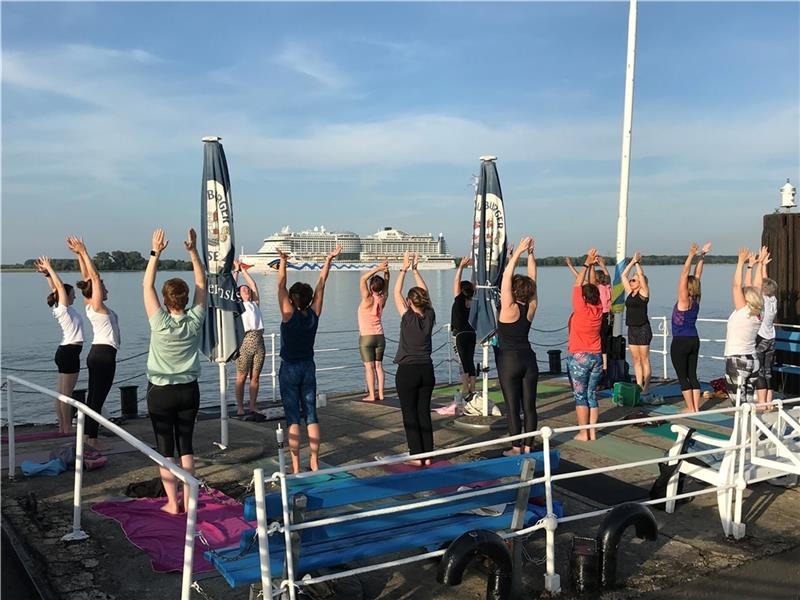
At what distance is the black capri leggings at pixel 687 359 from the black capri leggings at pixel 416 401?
393 cm

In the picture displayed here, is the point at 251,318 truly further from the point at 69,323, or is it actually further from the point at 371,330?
the point at 69,323

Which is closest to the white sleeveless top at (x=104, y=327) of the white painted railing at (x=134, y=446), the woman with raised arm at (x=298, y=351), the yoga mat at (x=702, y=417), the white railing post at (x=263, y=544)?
the white painted railing at (x=134, y=446)

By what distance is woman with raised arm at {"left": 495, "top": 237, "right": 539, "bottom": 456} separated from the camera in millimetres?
6453

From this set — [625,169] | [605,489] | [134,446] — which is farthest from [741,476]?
[625,169]

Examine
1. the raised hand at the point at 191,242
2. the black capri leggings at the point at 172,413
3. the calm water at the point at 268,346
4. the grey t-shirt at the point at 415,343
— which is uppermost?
the raised hand at the point at 191,242

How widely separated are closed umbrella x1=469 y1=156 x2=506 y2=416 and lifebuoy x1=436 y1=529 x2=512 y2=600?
14.9 ft

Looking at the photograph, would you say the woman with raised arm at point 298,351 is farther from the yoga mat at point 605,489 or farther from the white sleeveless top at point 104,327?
the yoga mat at point 605,489

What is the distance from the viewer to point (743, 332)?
7434 mm

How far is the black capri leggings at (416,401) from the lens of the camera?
6.14 meters

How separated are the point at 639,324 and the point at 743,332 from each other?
2.59 metres

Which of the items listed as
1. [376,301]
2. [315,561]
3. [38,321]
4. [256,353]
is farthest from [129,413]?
[38,321]

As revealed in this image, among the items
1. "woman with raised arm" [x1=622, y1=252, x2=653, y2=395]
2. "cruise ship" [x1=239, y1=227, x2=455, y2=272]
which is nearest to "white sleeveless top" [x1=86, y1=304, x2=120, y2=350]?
"woman with raised arm" [x1=622, y1=252, x2=653, y2=395]

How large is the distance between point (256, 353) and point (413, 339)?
134 inches

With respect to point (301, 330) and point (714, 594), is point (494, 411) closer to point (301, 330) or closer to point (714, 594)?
point (301, 330)
